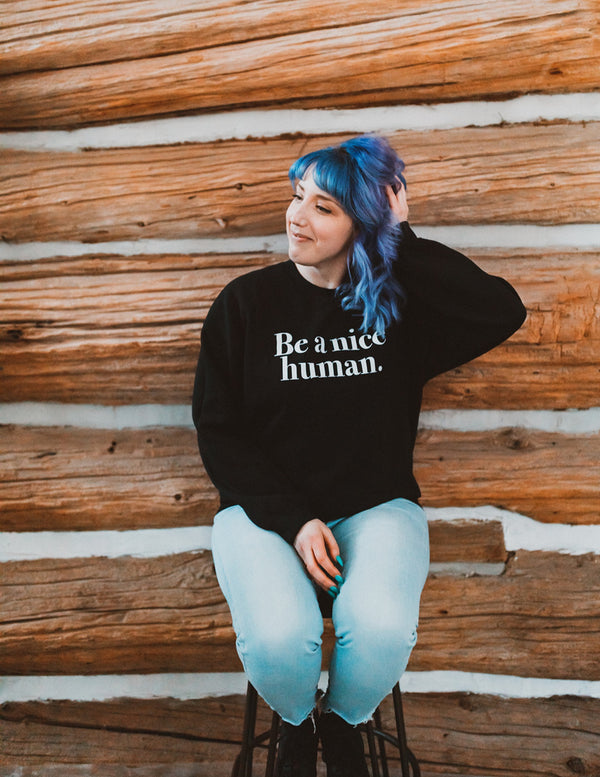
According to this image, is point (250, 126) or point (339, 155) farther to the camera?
point (250, 126)

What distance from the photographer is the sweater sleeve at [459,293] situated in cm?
173

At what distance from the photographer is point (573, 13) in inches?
81.6

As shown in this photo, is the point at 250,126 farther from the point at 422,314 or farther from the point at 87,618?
the point at 87,618

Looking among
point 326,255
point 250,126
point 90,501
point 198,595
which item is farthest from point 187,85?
point 198,595

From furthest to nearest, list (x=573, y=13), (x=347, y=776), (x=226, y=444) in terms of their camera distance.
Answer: (x=573, y=13), (x=226, y=444), (x=347, y=776)

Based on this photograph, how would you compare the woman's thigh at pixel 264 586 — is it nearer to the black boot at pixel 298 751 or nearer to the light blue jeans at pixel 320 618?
the light blue jeans at pixel 320 618

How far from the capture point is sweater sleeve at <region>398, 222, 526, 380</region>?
1727mm

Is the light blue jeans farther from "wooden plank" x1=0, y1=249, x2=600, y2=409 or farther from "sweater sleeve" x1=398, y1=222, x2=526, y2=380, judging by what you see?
"wooden plank" x1=0, y1=249, x2=600, y2=409

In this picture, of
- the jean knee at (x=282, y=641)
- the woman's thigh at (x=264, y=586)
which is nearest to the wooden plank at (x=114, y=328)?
the woman's thigh at (x=264, y=586)

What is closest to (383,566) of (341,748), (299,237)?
(341,748)

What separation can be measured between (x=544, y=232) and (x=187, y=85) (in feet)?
4.51

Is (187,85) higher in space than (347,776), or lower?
higher

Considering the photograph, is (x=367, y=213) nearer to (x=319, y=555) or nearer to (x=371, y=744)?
(x=319, y=555)

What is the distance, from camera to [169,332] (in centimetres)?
214
